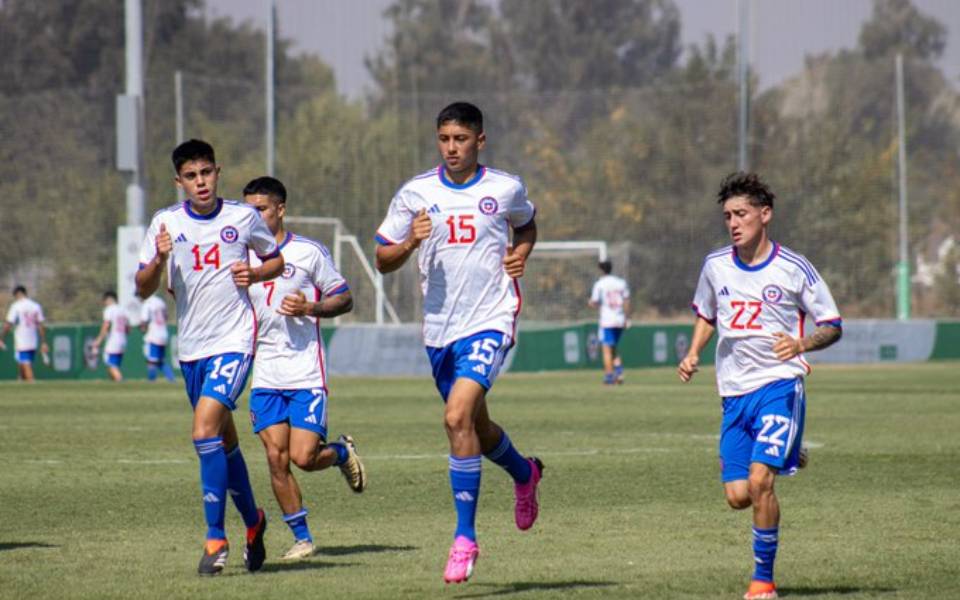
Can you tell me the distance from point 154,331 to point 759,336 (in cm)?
2619

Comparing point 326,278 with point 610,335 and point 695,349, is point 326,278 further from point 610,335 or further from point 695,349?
point 610,335

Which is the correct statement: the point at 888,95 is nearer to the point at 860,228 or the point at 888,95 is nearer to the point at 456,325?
the point at 860,228

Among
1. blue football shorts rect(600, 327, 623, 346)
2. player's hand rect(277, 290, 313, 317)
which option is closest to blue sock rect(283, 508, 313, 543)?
player's hand rect(277, 290, 313, 317)

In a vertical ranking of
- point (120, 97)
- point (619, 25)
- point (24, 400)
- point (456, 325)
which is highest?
point (619, 25)

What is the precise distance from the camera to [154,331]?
34.1 m

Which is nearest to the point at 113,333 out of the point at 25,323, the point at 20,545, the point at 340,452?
the point at 25,323

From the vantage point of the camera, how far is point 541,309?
150ft

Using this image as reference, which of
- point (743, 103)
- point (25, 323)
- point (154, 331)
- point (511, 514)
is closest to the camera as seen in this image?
point (511, 514)

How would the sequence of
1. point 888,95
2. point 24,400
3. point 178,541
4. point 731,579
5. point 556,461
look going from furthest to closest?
1. point 888,95
2. point 24,400
3. point 556,461
4. point 178,541
5. point 731,579

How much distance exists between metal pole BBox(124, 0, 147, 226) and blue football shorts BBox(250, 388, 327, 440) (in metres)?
24.3

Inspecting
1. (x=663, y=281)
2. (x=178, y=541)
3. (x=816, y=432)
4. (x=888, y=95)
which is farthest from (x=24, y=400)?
(x=888, y=95)

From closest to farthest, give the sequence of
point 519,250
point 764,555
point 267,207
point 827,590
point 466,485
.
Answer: point 764,555
point 827,590
point 466,485
point 519,250
point 267,207

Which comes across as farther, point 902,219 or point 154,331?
point 902,219

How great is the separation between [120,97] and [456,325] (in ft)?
85.5
